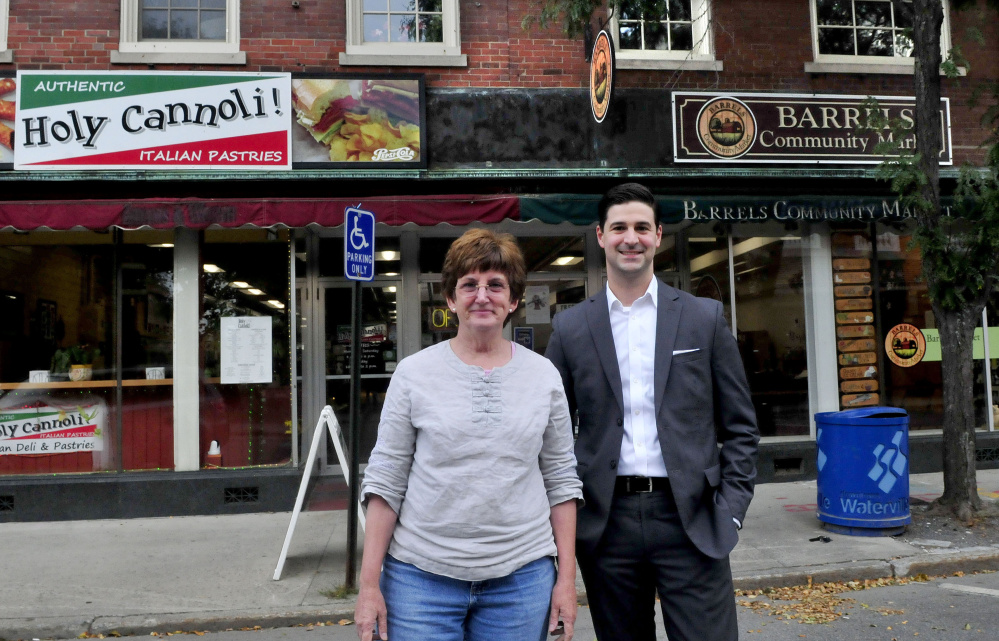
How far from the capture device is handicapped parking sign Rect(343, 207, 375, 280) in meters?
5.92

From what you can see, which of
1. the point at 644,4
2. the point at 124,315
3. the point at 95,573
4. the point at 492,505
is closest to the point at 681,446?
the point at 492,505

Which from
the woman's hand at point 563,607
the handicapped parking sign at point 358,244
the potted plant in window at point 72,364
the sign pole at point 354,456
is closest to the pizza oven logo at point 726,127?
the handicapped parking sign at point 358,244

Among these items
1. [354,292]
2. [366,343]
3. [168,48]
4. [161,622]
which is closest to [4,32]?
[168,48]

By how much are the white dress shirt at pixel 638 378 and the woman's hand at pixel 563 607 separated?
45 centimetres

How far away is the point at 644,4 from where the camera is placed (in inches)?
334

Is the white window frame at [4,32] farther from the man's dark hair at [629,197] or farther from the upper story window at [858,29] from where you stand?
the upper story window at [858,29]

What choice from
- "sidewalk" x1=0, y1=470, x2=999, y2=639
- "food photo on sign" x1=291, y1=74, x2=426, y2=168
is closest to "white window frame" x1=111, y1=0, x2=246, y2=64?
"food photo on sign" x1=291, y1=74, x2=426, y2=168

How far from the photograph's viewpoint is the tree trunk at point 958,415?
24.0ft

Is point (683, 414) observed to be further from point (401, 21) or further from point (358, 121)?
point (401, 21)

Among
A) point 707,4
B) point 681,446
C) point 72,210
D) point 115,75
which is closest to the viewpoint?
point 681,446

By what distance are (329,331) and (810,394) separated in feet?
19.7

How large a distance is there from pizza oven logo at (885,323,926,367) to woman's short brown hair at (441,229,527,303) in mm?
8815

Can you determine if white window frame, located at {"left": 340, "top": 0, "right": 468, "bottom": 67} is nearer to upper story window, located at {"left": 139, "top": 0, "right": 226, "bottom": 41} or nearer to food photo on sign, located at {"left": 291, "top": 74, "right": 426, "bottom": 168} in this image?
food photo on sign, located at {"left": 291, "top": 74, "right": 426, "bottom": 168}

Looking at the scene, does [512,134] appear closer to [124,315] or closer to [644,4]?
[644,4]
